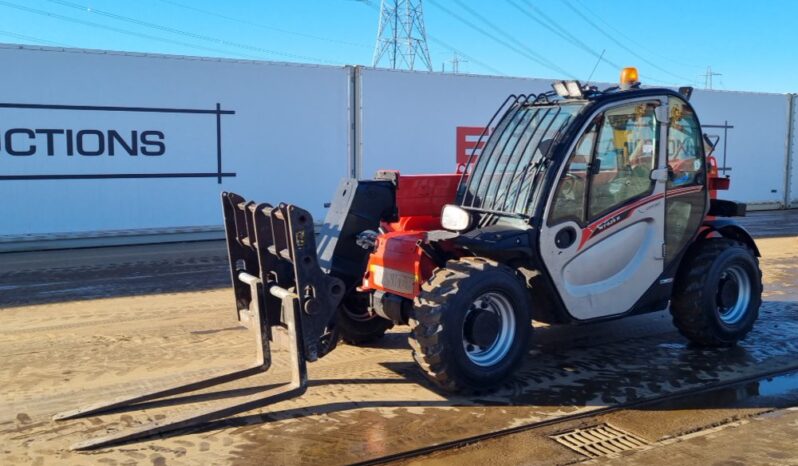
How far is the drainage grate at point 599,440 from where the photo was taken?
3969 millimetres

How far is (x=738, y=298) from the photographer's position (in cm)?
598

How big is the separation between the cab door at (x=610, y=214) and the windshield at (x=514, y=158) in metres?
0.22

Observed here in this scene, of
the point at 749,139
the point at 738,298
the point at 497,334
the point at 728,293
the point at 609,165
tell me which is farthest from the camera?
the point at 749,139

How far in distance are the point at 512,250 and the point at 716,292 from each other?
2028 millimetres

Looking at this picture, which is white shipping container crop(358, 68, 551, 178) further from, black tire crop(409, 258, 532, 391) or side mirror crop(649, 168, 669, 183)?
black tire crop(409, 258, 532, 391)

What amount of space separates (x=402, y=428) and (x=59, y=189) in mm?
9287

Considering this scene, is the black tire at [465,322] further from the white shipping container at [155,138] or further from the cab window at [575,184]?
the white shipping container at [155,138]

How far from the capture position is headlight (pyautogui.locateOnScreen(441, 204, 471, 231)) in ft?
15.8

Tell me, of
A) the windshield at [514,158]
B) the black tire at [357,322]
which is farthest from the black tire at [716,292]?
the black tire at [357,322]

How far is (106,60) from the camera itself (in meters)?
11.6

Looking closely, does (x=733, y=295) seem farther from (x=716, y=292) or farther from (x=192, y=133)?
(x=192, y=133)

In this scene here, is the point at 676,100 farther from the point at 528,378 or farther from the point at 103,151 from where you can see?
the point at 103,151

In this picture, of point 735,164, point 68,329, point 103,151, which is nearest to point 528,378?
point 68,329

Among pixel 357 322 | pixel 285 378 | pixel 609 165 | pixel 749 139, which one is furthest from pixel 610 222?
pixel 749 139
